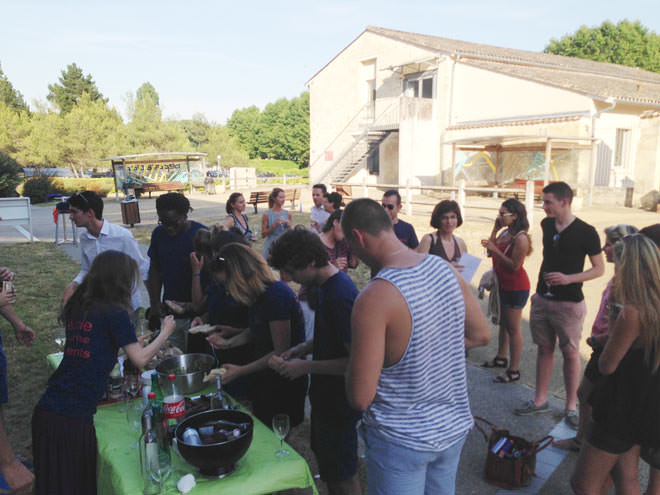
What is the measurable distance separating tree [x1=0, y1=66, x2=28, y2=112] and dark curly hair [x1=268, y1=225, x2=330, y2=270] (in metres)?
60.5

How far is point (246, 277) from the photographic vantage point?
3.08 m

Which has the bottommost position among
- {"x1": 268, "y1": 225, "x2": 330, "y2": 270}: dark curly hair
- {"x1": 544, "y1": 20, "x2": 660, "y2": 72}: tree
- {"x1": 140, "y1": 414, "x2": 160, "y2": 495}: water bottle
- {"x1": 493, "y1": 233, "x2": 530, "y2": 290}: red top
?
{"x1": 140, "y1": 414, "x2": 160, "y2": 495}: water bottle

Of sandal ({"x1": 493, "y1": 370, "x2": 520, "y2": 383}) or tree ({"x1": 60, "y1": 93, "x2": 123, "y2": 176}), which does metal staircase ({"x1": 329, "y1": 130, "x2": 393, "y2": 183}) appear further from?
sandal ({"x1": 493, "y1": 370, "x2": 520, "y2": 383})

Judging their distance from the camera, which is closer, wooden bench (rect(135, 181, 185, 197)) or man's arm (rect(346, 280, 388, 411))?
man's arm (rect(346, 280, 388, 411))

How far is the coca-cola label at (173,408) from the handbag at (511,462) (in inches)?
89.6

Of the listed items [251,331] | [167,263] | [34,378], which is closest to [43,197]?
[34,378]

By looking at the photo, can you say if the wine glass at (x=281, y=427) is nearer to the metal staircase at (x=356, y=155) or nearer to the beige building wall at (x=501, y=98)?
the beige building wall at (x=501, y=98)

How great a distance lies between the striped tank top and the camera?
1.83m

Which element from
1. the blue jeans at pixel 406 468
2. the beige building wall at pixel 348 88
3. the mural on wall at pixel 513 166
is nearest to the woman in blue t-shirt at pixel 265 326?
the blue jeans at pixel 406 468

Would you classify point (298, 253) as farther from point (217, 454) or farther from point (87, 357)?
point (87, 357)

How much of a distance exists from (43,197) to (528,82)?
88.2ft

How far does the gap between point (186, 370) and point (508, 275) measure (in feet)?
11.0

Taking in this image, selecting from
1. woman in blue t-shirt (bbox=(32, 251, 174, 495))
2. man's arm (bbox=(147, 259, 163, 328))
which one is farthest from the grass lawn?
woman in blue t-shirt (bbox=(32, 251, 174, 495))

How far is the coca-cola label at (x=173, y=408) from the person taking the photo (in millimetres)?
2795
